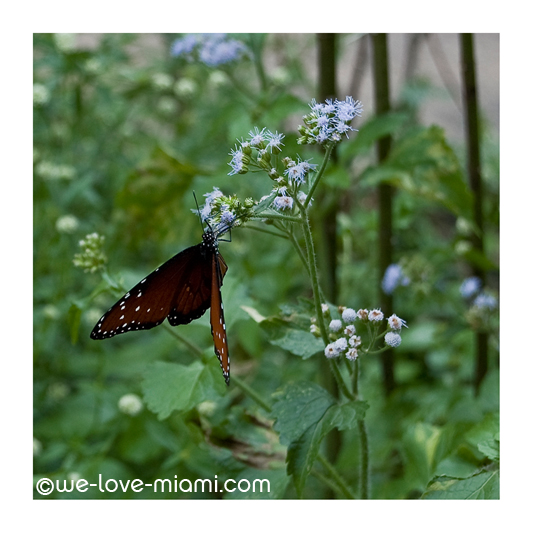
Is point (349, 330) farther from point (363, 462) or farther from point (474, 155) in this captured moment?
point (474, 155)

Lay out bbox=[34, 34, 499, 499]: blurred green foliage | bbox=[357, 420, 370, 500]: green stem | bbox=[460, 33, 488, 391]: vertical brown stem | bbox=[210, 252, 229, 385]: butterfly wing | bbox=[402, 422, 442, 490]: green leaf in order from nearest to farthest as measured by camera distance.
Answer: bbox=[210, 252, 229, 385]: butterfly wing
bbox=[357, 420, 370, 500]: green stem
bbox=[34, 34, 499, 499]: blurred green foliage
bbox=[402, 422, 442, 490]: green leaf
bbox=[460, 33, 488, 391]: vertical brown stem

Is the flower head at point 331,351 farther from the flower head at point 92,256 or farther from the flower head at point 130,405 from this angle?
the flower head at point 130,405

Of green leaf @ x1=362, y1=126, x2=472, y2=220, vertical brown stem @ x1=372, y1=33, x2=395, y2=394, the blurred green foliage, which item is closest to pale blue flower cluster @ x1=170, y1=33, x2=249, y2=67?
the blurred green foliage

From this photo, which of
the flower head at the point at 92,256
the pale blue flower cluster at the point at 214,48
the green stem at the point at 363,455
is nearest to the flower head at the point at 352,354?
the green stem at the point at 363,455

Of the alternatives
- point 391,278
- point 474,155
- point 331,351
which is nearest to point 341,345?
point 331,351

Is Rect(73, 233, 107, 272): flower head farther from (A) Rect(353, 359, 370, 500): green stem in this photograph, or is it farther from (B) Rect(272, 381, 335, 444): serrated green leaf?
(A) Rect(353, 359, 370, 500): green stem

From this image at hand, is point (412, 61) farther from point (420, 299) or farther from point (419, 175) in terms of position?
point (420, 299)
